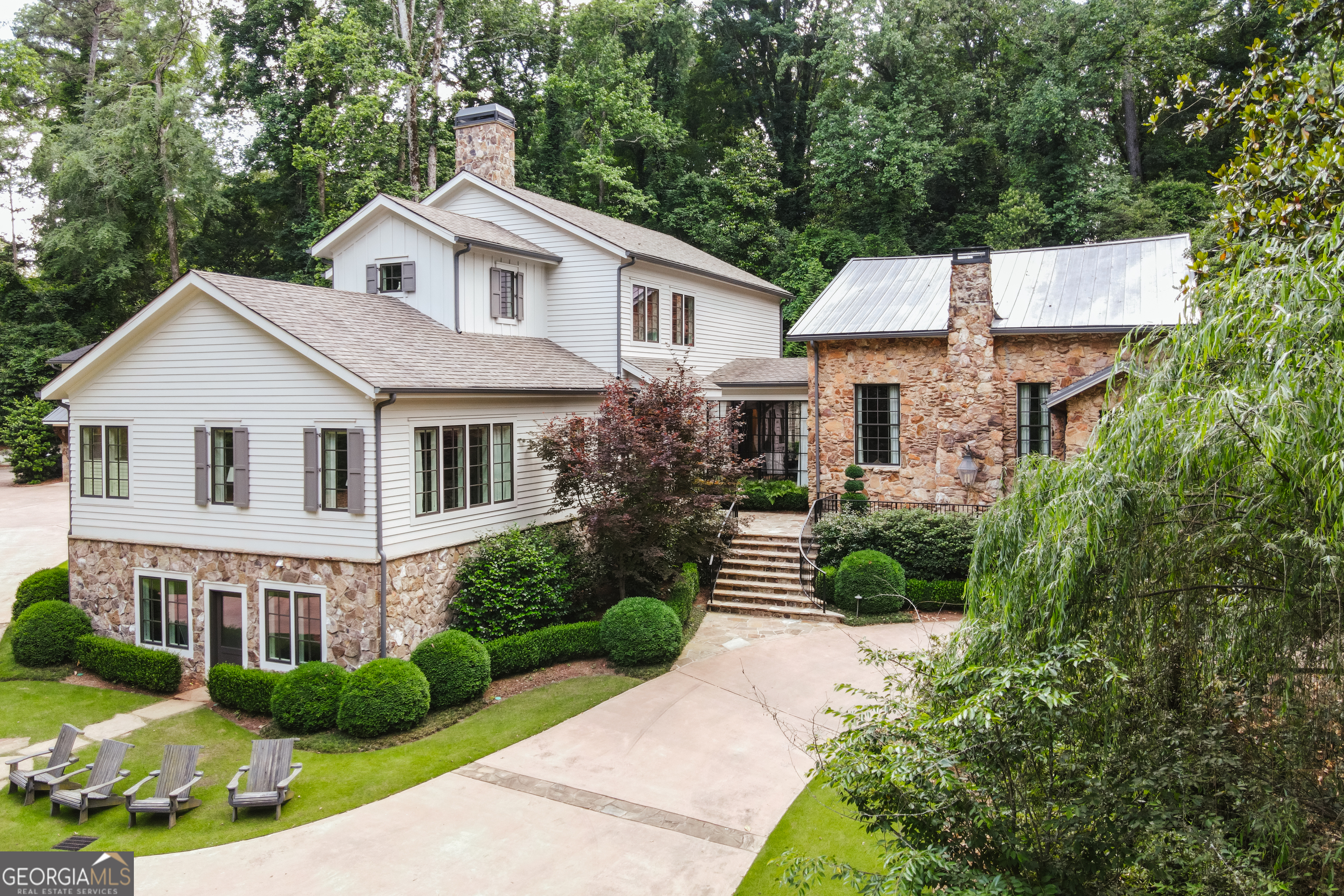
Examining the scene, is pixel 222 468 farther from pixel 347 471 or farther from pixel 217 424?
pixel 347 471

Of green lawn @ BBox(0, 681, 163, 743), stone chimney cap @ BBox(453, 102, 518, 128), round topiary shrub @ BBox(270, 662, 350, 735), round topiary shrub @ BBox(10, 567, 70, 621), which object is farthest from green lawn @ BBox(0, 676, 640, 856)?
stone chimney cap @ BBox(453, 102, 518, 128)

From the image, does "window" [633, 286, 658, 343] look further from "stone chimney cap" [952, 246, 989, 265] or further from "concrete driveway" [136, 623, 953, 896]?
"concrete driveway" [136, 623, 953, 896]

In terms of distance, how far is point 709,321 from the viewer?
23.7 metres

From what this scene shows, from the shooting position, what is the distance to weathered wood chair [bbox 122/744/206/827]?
879 cm

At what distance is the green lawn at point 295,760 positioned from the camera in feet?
28.3

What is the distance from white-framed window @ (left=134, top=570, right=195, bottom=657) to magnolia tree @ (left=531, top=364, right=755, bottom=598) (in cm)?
638

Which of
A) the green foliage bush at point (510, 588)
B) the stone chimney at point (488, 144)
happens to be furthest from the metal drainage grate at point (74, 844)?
the stone chimney at point (488, 144)

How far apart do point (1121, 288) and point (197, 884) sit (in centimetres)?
1935

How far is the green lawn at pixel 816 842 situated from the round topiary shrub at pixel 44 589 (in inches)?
552

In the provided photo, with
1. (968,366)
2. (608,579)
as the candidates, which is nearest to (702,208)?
(968,366)

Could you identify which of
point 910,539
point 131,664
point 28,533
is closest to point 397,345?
point 131,664

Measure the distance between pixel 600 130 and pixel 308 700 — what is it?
2665 cm

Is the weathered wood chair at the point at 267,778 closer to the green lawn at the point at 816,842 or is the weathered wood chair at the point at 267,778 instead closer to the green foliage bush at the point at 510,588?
the green foliage bush at the point at 510,588

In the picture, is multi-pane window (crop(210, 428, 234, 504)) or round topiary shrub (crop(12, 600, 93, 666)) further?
round topiary shrub (crop(12, 600, 93, 666))
